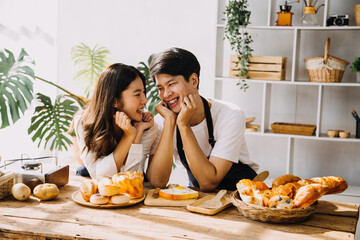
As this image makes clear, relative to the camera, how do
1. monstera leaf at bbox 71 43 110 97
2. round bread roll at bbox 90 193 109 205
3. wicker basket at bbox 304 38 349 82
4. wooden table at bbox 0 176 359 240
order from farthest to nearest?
monstera leaf at bbox 71 43 110 97, wicker basket at bbox 304 38 349 82, round bread roll at bbox 90 193 109 205, wooden table at bbox 0 176 359 240

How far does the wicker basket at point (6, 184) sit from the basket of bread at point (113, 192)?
27cm

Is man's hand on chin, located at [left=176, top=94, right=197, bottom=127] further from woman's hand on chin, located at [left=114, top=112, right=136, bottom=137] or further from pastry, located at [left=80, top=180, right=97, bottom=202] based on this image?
pastry, located at [left=80, top=180, right=97, bottom=202]

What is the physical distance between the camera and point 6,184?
1656mm

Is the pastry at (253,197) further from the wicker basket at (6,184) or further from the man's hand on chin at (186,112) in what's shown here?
the wicker basket at (6,184)

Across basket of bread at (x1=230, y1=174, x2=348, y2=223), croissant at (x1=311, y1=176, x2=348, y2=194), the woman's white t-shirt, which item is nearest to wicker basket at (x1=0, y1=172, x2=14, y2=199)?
the woman's white t-shirt

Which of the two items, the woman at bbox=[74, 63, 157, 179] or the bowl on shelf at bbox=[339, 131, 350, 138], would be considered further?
the bowl on shelf at bbox=[339, 131, 350, 138]

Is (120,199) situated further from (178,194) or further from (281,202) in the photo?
(281,202)

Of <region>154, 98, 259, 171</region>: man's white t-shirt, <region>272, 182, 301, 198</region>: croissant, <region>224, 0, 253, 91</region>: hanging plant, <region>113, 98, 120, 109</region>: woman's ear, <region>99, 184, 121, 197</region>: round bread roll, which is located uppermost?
<region>224, 0, 253, 91</region>: hanging plant

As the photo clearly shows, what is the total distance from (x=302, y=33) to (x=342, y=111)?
0.85m

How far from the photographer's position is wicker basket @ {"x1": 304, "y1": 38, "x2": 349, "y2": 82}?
11.2 ft

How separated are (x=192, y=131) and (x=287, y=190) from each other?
2.41 ft

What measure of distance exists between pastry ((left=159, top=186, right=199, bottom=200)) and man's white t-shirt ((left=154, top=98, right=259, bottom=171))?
0.39m

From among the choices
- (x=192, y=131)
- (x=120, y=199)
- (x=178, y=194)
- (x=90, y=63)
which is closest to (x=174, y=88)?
(x=192, y=131)

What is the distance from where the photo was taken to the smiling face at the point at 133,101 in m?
2.05
